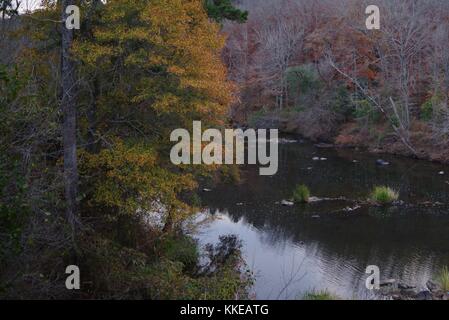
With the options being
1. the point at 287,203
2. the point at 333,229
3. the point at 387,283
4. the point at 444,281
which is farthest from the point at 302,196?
the point at 444,281

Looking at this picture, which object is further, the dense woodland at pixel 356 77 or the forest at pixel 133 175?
the dense woodland at pixel 356 77

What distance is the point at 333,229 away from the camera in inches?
704

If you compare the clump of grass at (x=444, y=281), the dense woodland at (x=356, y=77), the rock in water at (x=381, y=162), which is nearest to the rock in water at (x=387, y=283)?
the clump of grass at (x=444, y=281)

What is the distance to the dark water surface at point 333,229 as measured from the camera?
1387 centimetres

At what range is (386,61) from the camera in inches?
1390

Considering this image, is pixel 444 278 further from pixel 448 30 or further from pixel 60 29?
pixel 448 30

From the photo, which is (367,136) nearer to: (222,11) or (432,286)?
(222,11)

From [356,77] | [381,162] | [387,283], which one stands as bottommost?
[387,283]

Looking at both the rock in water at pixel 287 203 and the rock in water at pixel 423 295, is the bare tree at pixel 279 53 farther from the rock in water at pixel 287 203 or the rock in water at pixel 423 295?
the rock in water at pixel 423 295

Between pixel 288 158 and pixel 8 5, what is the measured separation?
23.4 m

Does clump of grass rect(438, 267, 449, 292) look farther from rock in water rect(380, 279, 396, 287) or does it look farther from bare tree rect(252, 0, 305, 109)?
bare tree rect(252, 0, 305, 109)

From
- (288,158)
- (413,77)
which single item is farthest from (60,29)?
(413,77)

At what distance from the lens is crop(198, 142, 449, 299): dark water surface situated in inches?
546
